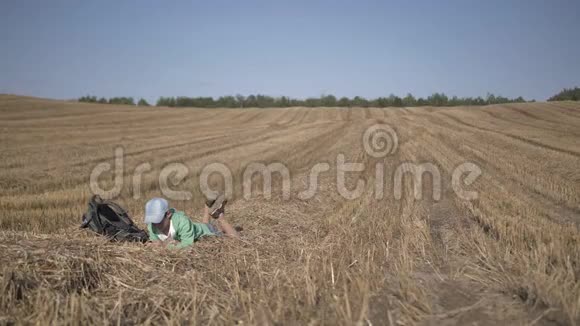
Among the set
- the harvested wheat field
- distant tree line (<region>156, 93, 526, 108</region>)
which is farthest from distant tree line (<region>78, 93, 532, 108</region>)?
the harvested wheat field

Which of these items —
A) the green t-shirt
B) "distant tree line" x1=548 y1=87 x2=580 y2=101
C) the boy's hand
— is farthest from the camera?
"distant tree line" x1=548 y1=87 x2=580 y2=101

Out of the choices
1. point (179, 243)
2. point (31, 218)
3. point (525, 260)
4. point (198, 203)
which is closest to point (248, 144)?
point (198, 203)

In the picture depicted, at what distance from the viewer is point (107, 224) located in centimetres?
670

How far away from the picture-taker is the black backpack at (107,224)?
21.6 feet

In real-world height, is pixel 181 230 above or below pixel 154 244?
above

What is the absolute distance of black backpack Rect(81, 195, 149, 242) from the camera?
6.57m

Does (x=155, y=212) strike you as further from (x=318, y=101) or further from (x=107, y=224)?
(x=318, y=101)

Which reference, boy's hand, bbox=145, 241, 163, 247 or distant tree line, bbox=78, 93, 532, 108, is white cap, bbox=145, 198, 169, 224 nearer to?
boy's hand, bbox=145, 241, 163, 247

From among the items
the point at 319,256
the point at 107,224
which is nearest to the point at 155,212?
the point at 107,224

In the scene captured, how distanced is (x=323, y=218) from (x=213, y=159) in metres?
9.95

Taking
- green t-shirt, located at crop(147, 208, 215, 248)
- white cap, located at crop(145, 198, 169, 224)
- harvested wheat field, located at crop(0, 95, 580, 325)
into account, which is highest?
white cap, located at crop(145, 198, 169, 224)

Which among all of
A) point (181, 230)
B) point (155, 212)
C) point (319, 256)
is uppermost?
point (155, 212)

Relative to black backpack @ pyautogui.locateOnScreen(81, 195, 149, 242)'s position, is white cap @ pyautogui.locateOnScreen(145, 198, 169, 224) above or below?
above

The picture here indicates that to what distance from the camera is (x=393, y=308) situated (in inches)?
165
